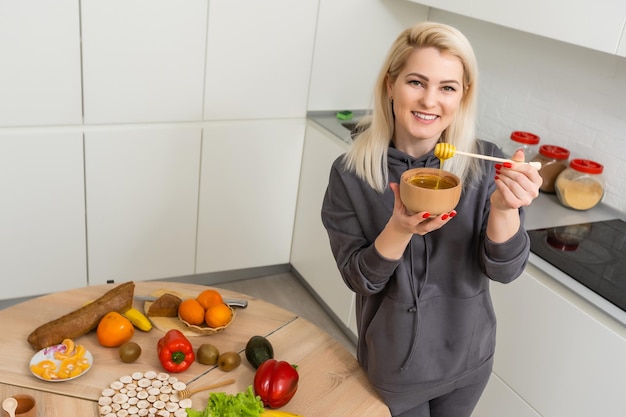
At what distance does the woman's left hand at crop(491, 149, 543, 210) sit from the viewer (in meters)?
1.26

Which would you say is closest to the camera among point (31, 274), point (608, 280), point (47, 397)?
point (47, 397)

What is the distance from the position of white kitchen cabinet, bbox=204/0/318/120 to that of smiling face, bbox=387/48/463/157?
1.46 meters

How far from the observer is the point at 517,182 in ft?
4.16

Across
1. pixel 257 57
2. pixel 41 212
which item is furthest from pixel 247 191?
pixel 41 212

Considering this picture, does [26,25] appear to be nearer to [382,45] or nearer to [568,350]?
[382,45]

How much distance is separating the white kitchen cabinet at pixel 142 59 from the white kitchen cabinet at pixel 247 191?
224 millimetres

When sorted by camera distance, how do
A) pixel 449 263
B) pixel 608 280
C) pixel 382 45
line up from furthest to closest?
pixel 382 45
pixel 608 280
pixel 449 263

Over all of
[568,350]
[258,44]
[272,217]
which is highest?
[258,44]

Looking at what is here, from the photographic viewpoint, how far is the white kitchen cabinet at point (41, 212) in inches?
99.5

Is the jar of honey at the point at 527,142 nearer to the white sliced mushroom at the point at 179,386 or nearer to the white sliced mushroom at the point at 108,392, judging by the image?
the white sliced mushroom at the point at 179,386

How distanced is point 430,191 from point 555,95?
5.09ft

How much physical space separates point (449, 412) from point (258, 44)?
1.81 metres

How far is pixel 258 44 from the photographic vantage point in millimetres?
2803

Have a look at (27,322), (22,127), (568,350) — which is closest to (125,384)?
(27,322)
